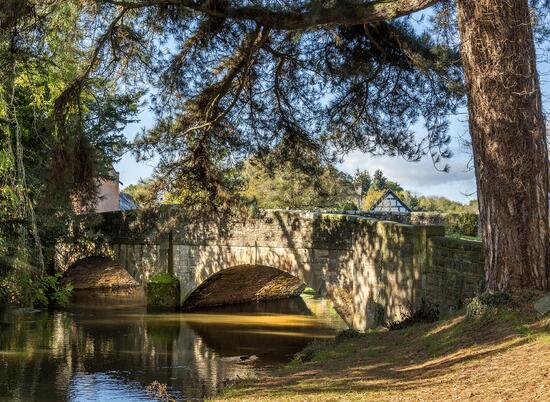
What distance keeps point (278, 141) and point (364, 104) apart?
5.06 ft

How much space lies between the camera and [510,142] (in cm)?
795

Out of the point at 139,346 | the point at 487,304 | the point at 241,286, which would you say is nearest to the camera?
the point at 487,304

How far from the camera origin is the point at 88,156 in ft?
33.2

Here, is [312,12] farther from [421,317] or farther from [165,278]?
[165,278]

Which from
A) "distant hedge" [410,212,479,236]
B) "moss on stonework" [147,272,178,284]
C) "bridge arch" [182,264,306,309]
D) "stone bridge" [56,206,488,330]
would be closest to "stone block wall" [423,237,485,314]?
"stone bridge" [56,206,488,330]

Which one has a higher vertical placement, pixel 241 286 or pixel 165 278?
pixel 165 278

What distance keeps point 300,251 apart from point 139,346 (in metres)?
3.93

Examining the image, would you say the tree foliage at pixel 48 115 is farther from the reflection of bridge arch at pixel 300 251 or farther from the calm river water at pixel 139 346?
the reflection of bridge arch at pixel 300 251

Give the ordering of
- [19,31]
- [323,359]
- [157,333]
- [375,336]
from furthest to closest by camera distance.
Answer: [157,333]
[375,336]
[323,359]
[19,31]

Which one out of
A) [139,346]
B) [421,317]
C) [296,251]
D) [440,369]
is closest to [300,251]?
[296,251]

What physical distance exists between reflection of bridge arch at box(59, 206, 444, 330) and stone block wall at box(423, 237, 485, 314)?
0.90 feet

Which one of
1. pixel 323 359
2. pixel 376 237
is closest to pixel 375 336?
pixel 323 359

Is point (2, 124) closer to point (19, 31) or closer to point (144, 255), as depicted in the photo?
point (19, 31)

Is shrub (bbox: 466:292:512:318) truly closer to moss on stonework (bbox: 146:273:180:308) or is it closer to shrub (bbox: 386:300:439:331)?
shrub (bbox: 386:300:439:331)
